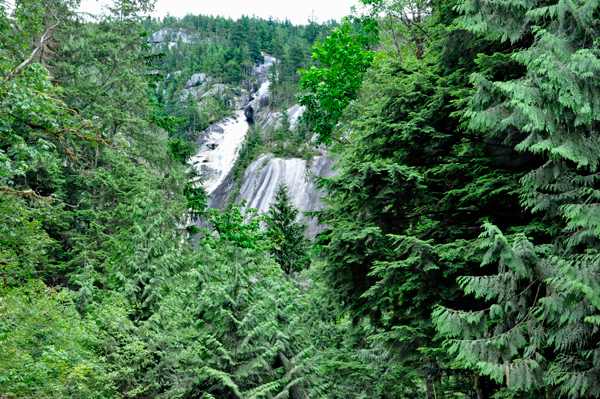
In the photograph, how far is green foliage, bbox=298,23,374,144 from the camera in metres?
15.2

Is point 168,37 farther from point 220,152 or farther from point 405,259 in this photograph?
point 405,259

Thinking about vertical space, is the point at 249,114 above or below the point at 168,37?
below

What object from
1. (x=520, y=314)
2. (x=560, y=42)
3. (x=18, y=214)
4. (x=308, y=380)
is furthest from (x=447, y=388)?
(x=18, y=214)

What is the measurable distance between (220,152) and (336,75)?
49983mm

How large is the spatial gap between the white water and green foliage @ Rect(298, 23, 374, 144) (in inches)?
1579

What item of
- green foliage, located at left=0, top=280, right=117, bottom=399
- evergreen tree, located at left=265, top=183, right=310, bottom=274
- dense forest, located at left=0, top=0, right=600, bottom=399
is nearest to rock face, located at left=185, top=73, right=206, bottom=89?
evergreen tree, located at left=265, top=183, right=310, bottom=274

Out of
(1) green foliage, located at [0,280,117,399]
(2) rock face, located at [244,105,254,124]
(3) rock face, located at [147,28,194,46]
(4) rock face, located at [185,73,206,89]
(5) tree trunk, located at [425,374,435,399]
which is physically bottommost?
(1) green foliage, located at [0,280,117,399]

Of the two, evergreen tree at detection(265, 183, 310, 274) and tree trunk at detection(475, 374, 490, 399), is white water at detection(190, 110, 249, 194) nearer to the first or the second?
evergreen tree at detection(265, 183, 310, 274)

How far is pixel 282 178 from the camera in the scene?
43781mm

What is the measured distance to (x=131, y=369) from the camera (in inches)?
312

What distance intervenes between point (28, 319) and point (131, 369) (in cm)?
211

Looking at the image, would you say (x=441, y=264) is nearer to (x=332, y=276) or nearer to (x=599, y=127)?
(x=332, y=276)

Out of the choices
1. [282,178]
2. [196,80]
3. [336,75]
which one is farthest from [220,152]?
[336,75]

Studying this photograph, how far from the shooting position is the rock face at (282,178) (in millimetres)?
43438
